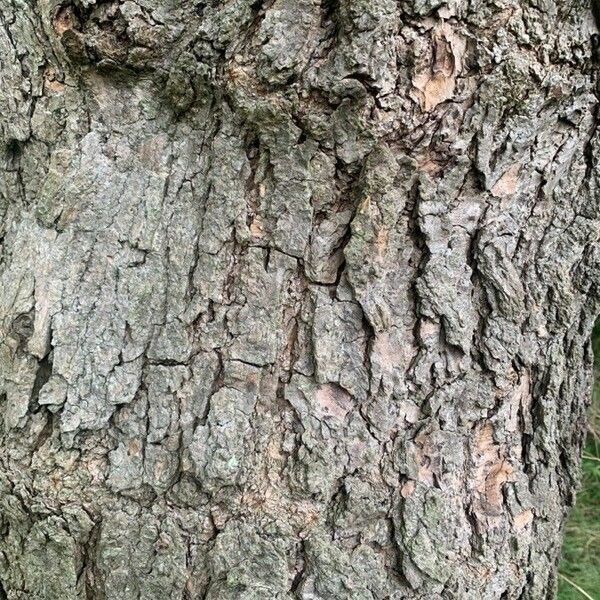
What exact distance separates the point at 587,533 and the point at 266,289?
1.94 metres

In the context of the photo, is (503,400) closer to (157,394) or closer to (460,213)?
(460,213)

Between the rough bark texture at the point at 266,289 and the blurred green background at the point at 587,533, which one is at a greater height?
the rough bark texture at the point at 266,289

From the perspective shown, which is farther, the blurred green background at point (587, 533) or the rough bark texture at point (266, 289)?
the blurred green background at point (587, 533)

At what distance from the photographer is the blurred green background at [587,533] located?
2.17 meters

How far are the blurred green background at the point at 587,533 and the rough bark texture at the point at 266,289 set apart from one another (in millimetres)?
1297

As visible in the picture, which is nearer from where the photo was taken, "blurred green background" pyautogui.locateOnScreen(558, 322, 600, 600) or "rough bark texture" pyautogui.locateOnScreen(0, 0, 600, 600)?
"rough bark texture" pyautogui.locateOnScreen(0, 0, 600, 600)

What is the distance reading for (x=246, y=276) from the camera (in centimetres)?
99

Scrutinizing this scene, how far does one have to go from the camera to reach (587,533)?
241 cm

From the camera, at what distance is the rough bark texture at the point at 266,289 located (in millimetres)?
940

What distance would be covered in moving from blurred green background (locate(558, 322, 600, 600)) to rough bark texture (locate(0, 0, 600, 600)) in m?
1.30

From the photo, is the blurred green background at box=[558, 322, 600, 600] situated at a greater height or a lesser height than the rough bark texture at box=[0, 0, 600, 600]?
lesser

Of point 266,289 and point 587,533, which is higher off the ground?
point 266,289

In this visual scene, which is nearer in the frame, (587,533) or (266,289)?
(266,289)

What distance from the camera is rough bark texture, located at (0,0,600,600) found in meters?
0.94
